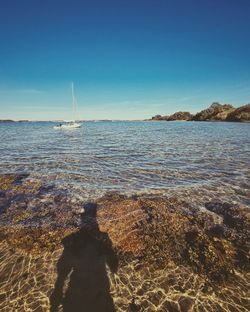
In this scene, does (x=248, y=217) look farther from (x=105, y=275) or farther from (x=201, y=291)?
(x=105, y=275)

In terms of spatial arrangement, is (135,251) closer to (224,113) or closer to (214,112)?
(224,113)

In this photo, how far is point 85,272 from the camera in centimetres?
503

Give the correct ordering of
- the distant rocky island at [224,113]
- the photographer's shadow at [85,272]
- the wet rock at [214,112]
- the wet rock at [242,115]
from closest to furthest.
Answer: the photographer's shadow at [85,272]
the wet rock at [242,115]
the distant rocky island at [224,113]
the wet rock at [214,112]

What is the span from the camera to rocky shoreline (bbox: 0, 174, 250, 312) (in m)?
4.36

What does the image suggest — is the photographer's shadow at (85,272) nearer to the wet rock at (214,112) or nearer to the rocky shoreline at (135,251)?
the rocky shoreline at (135,251)

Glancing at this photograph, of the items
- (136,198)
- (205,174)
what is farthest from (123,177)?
(205,174)

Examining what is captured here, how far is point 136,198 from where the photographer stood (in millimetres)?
9352

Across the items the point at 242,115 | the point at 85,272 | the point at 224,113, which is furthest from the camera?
the point at 224,113

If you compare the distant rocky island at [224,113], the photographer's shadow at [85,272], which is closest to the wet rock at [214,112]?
the distant rocky island at [224,113]

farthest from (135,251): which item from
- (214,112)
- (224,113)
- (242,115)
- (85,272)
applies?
(214,112)

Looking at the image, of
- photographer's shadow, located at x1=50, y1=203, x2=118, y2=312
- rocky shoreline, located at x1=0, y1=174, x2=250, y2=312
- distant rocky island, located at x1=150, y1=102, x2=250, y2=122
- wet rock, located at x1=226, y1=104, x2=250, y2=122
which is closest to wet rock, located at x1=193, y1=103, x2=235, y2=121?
distant rocky island, located at x1=150, y1=102, x2=250, y2=122

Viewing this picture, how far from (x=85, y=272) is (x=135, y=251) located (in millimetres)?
1433

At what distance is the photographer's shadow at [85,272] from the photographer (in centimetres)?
424

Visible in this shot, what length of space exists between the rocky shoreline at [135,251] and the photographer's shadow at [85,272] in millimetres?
29
